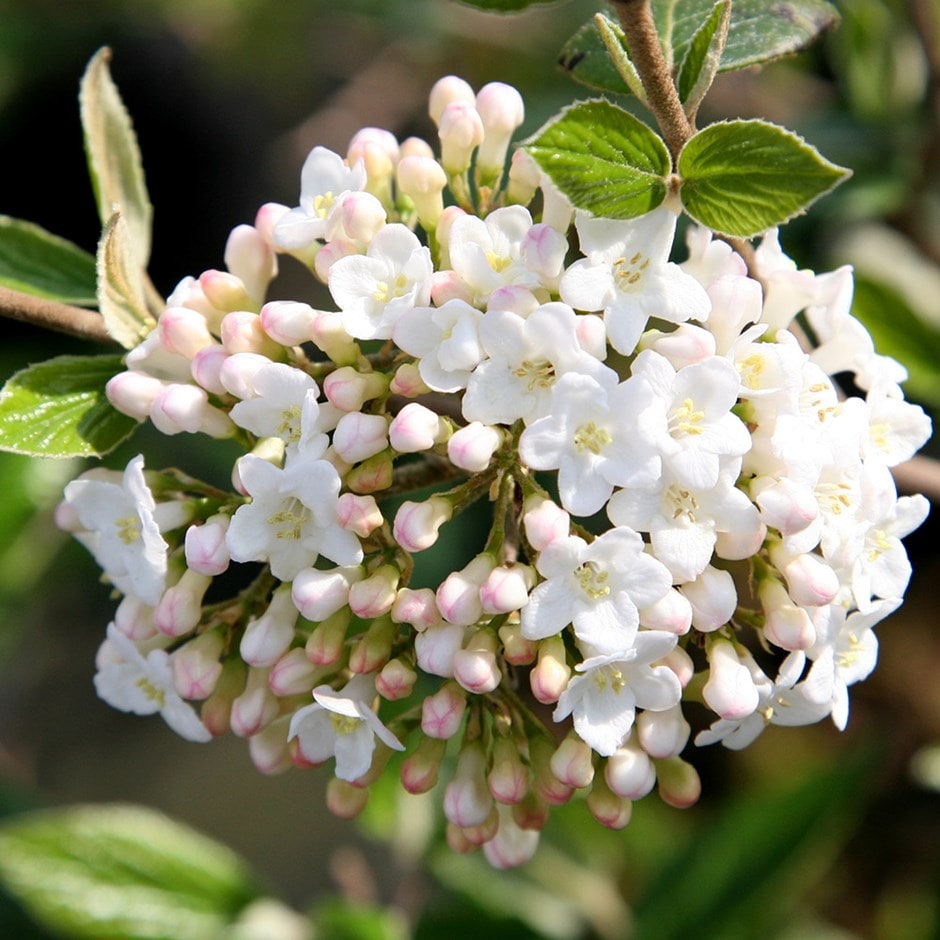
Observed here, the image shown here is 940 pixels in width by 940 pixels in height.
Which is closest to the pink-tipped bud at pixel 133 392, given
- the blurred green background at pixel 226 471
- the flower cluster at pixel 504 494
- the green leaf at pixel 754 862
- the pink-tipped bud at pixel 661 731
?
the flower cluster at pixel 504 494

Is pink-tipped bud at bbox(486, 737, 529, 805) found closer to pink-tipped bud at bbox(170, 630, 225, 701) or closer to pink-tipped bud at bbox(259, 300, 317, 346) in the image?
pink-tipped bud at bbox(170, 630, 225, 701)

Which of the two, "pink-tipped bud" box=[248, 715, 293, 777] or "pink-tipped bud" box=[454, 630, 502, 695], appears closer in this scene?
"pink-tipped bud" box=[454, 630, 502, 695]

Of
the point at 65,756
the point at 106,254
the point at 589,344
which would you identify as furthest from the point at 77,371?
the point at 65,756

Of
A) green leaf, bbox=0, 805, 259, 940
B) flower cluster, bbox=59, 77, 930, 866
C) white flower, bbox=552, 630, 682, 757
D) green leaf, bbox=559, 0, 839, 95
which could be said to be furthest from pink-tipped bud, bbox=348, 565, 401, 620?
green leaf, bbox=0, 805, 259, 940

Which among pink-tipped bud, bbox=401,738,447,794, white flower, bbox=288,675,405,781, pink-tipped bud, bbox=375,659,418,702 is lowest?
pink-tipped bud, bbox=401,738,447,794

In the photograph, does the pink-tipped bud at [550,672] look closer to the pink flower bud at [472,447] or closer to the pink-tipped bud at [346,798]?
the pink flower bud at [472,447]

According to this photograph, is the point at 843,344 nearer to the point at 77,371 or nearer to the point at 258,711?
the point at 258,711
